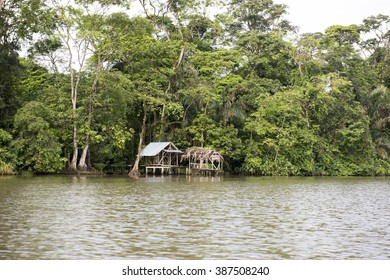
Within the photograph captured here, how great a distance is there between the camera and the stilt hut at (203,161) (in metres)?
40.9

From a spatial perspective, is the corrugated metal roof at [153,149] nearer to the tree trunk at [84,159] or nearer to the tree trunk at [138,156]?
the tree trunk at [138,156]

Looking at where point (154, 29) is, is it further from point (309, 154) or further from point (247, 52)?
point (309, 154)

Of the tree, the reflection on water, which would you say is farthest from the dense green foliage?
the reflection on water

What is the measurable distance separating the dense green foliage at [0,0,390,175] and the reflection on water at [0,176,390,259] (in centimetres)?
1909

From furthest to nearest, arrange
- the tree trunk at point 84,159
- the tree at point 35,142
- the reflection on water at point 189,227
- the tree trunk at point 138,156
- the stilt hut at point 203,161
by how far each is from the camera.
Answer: the stilt hut at point 203,161, the tree trunk at point 138,156, the tree trunk at point 84,159, the tree at point 35,142, the reflection on water at point 189,227

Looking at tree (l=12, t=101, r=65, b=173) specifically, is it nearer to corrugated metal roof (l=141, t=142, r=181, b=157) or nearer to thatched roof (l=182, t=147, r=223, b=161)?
corrugated metal roof (l=141, t=142, r=181, b=157)

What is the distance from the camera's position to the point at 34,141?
36000mm

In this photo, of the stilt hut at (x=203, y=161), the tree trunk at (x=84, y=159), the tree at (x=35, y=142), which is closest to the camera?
the tree at (x=35, y=142)

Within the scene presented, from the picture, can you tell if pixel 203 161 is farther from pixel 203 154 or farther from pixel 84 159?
pixel 84 159

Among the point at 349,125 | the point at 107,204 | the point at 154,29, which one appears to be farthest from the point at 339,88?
the point at 107,204

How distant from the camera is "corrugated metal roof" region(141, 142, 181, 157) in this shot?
40344 millimetres

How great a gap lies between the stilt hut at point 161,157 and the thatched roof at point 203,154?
704mm

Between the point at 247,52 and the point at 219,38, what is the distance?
3.08m

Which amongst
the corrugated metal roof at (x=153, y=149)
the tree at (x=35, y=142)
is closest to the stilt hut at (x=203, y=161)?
the corrugated metal roof at (x=153, y=149)
